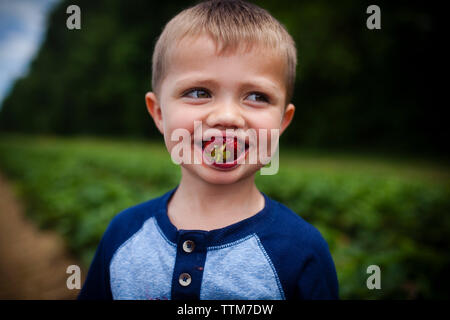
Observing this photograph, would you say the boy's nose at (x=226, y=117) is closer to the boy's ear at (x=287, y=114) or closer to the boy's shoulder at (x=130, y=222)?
the boy's ear at (x=287, y=114)

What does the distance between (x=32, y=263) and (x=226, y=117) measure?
424 cm

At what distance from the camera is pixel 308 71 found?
2231 cm

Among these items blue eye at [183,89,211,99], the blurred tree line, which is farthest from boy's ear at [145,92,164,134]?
the blurred tree line

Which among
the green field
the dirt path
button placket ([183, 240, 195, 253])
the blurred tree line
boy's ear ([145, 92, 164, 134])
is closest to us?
button placket ([183, 240, 195, 253])

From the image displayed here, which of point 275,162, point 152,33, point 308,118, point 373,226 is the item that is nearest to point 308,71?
point 308,118

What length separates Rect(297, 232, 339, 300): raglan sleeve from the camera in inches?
53.1

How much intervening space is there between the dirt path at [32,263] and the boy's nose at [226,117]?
3192mm

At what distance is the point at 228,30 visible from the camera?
1.30 metres

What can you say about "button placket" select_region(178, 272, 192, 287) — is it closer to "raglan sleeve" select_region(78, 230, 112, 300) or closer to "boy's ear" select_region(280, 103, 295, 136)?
"raglan sleeve" select_region(78, 230, 112, 300)

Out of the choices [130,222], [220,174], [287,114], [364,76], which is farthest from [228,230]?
[364,76]

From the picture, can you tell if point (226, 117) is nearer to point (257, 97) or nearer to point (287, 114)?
point (257, 97)

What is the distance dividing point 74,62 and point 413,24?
29.5 m

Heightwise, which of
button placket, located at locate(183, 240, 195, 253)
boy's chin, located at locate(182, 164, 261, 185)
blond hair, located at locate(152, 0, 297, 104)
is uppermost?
blond hair, located at locate(152, 0, 297, 104)

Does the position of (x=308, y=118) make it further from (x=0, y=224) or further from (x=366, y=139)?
(x=0, y=224)
